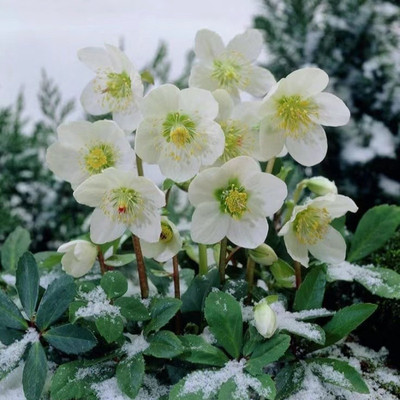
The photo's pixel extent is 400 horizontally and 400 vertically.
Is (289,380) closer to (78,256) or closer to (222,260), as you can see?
(222,260)

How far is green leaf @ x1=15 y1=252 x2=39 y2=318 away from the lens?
808 mm

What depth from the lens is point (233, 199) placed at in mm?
782

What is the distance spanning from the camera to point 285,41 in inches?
59.4

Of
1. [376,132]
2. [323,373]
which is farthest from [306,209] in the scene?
[376,132]

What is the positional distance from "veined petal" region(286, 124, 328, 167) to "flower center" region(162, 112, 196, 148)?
4.9 inches

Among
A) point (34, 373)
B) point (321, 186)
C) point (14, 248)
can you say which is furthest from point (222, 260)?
point (14, 248)

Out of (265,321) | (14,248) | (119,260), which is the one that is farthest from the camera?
(14,248)

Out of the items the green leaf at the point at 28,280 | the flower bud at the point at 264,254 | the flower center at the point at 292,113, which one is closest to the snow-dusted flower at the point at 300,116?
the flower center at the point at 292,113

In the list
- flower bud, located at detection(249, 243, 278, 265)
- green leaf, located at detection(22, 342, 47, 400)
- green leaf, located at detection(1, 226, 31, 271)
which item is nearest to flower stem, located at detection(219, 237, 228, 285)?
flower bud, located at detection(249, 243, 278, 265)

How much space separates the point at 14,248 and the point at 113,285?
0.37m

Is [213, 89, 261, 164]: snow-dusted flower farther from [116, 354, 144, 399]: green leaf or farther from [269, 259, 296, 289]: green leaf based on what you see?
[116, 354, 144, 399]: green leaf

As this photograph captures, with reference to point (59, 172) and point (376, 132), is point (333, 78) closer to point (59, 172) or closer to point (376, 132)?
point (376, 132)

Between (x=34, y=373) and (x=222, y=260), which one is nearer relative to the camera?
(x=34, y=373)

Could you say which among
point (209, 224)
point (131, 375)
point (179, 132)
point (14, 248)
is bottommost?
point (14, 248)
